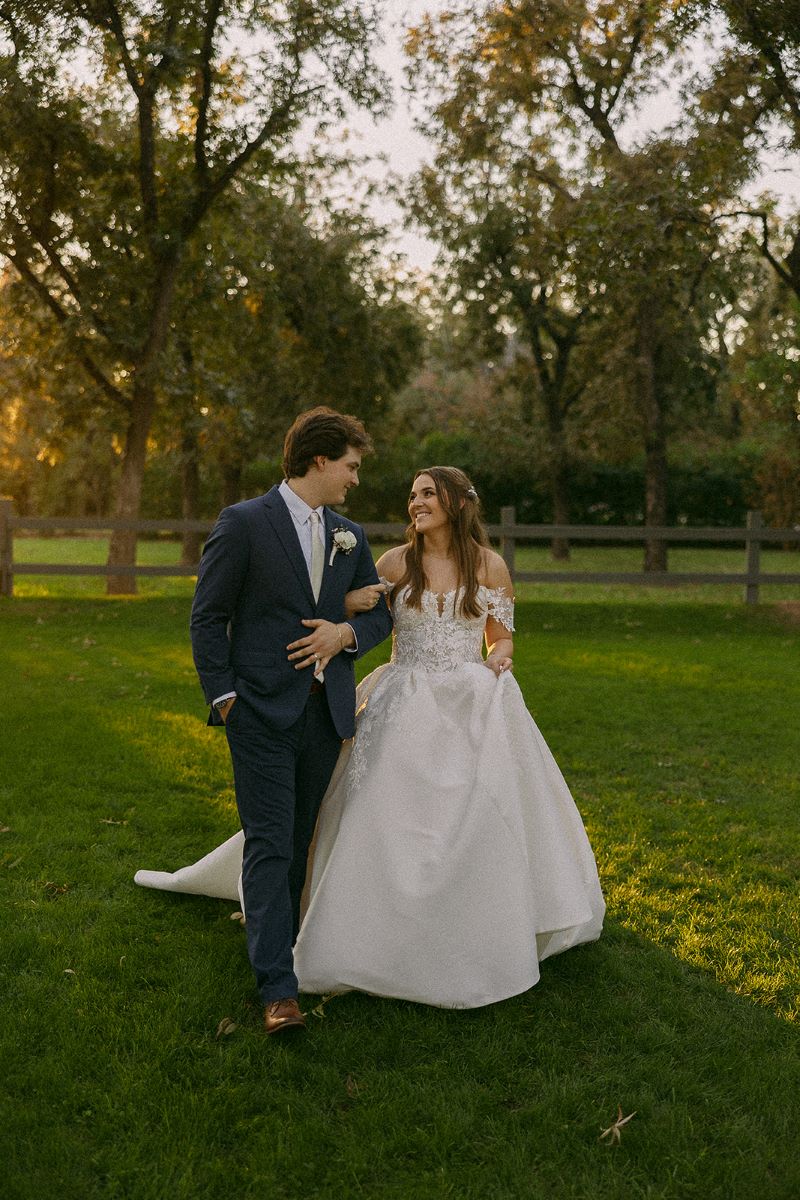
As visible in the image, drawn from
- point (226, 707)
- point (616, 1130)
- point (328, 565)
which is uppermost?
point (328, 565)

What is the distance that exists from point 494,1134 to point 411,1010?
29.2 inches

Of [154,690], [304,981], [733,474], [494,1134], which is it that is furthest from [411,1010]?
Answer: [733,474]

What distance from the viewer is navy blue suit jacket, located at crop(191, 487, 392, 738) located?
3.62 metres

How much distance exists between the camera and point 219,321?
66.4 feet

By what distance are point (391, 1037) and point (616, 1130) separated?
2.75 ft

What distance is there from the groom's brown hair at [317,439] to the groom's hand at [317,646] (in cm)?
55

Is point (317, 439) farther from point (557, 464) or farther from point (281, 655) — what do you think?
point (557, 464)

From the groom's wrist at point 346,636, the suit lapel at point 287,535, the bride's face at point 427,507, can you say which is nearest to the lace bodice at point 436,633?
the bride's face at point 427,507

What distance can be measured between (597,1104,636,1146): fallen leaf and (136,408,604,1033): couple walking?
2.29ft

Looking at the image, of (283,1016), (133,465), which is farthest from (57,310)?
(283,1016)

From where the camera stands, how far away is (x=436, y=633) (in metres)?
4.37

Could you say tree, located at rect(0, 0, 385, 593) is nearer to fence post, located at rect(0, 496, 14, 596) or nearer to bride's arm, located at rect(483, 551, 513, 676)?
fence post, located at rect(0, 496, 14, 596)

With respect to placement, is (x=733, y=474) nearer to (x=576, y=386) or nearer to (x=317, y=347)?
(x=576, y=386)

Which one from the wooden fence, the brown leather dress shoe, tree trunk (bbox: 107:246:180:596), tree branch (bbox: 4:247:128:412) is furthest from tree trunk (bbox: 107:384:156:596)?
the brown leather dress shoe
